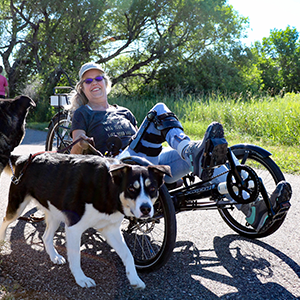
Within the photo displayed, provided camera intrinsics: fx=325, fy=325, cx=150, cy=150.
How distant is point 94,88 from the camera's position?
3826 mm

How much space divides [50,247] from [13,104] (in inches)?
57.6

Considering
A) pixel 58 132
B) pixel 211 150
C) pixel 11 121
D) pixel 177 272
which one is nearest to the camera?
pixel 11 121

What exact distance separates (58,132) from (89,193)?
273 centimetres

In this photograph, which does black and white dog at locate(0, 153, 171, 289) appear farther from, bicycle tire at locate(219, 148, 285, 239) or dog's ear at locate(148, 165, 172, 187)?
bicycle tire at locate(219, 148, 285, 239)

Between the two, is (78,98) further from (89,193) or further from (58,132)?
(89,193)

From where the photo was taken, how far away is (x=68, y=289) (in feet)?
7.71

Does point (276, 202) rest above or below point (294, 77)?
below

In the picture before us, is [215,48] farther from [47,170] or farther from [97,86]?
[47,170]

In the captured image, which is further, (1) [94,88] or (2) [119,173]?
(1) [94,88]

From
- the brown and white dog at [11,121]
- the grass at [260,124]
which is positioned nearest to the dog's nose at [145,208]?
the brown and white dog at [11,121]

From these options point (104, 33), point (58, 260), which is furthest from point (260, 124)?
point (104, 33)

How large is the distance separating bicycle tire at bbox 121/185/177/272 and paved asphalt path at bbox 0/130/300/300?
13 cm

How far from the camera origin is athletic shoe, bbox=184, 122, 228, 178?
2428 millimetres

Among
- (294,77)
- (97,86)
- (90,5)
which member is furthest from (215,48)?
(294,77)
